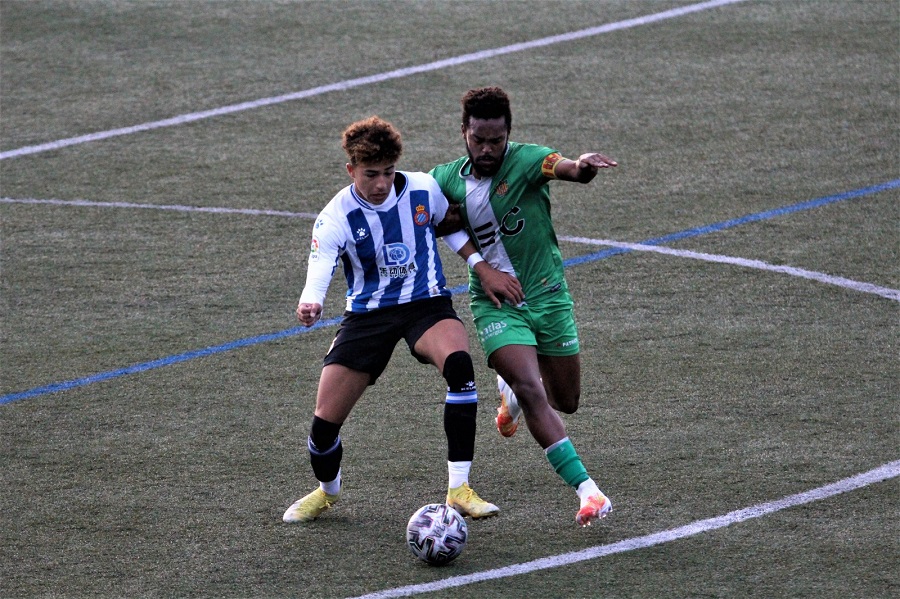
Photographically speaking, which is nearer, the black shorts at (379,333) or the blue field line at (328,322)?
the black shorts at (379,333)

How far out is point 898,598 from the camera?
5.23 m

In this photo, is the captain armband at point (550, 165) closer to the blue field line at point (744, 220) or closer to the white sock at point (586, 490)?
the white sock at point (586, 490)

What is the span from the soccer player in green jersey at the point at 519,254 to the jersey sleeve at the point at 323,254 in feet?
2.41

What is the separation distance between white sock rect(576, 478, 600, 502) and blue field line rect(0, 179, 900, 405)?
327 cm

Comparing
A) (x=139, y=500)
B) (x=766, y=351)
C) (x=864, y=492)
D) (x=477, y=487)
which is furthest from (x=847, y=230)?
(x=139, y=500)

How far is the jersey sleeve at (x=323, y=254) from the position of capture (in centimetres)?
585

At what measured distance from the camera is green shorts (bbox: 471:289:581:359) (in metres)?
6.22

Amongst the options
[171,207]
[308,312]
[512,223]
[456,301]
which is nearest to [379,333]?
[308,312]

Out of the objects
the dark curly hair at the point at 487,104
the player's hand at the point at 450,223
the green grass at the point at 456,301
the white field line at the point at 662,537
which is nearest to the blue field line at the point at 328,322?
the green grass at the point at 456,301

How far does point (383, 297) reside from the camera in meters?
6.14

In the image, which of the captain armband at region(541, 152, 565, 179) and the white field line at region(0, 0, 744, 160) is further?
the white field line at region(0, 0, 744, 160)

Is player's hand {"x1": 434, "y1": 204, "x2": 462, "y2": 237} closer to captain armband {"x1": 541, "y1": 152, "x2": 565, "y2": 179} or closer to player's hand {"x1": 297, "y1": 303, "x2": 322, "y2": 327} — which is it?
captain armband {"x1": 541, "y1": 152, "x2": 565, "y2": 179}

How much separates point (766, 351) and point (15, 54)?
1020cm

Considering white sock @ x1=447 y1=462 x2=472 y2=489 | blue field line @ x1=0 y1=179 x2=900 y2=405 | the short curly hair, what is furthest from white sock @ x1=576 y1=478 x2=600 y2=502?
blue field line @ x1=0 y1=179 x2=900 y2=405
